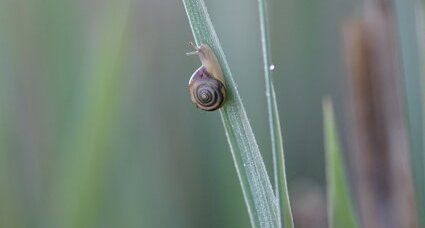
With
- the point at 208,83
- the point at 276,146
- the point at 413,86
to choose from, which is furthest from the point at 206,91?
the point at 413,86

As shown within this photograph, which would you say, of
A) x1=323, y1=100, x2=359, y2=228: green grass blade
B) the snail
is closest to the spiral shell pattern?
the snail

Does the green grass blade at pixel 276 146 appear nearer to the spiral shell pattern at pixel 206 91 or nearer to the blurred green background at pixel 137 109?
the spiral shell pattern at pixel 206 91

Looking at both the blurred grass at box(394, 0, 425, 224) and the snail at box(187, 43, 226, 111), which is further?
the blurred grass at box(394, 0, 425, 224)

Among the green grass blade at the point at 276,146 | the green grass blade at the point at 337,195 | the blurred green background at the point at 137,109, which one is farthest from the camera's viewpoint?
the blurred green background at the point at 137,109

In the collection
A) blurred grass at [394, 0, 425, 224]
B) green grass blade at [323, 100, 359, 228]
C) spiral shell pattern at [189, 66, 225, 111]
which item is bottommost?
green grass blade at [323, 100, 359, 228]

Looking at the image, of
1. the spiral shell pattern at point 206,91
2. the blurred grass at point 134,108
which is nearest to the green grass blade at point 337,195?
the spiral shell pattern at point 206,91

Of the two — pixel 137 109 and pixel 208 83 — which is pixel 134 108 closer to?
pixel 137 109

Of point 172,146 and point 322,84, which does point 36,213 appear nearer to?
point 172,146

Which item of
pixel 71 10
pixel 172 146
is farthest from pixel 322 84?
pixel 71 10

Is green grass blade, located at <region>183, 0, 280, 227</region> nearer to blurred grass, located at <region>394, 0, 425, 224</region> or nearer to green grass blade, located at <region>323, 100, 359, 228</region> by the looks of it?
green grass blade, located at <region>323, 100, 359, 228</region>
